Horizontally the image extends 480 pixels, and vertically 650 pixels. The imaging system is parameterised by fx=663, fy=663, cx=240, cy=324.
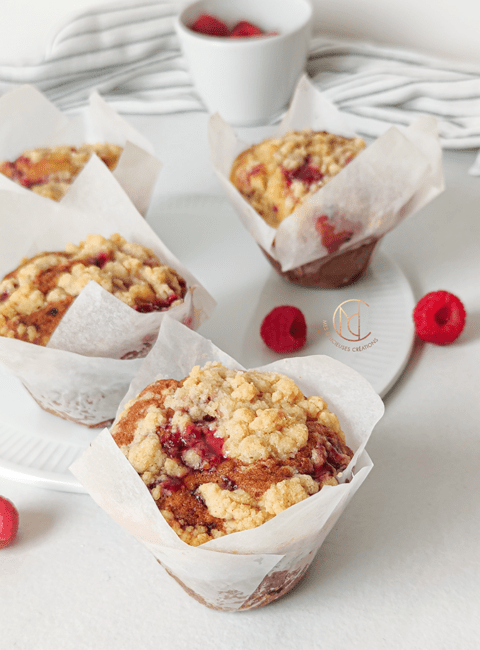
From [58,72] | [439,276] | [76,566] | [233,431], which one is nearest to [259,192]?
[439,276]

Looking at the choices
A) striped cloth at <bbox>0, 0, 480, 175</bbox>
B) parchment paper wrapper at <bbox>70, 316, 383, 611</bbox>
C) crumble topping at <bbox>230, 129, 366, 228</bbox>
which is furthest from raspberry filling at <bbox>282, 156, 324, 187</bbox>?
striped cloth at <bbox>0, 0, 480, 175</bbox>

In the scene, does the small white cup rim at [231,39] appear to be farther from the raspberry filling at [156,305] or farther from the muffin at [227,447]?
the muffin at [227,447]

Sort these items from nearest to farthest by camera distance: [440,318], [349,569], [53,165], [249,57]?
[349,569], [440,318], [53,165], [249,57]

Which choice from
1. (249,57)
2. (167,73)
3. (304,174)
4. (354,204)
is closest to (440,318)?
(354,204)

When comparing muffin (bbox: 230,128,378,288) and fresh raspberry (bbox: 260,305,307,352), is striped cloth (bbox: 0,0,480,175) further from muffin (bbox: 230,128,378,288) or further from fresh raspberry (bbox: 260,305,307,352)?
fresh raspberry (bbox: 260,305,307,352)

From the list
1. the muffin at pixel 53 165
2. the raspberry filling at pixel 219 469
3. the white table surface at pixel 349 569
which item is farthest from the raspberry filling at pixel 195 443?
the muffin at pixel 53 165

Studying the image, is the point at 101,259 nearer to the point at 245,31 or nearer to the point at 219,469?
the point at 219,469
